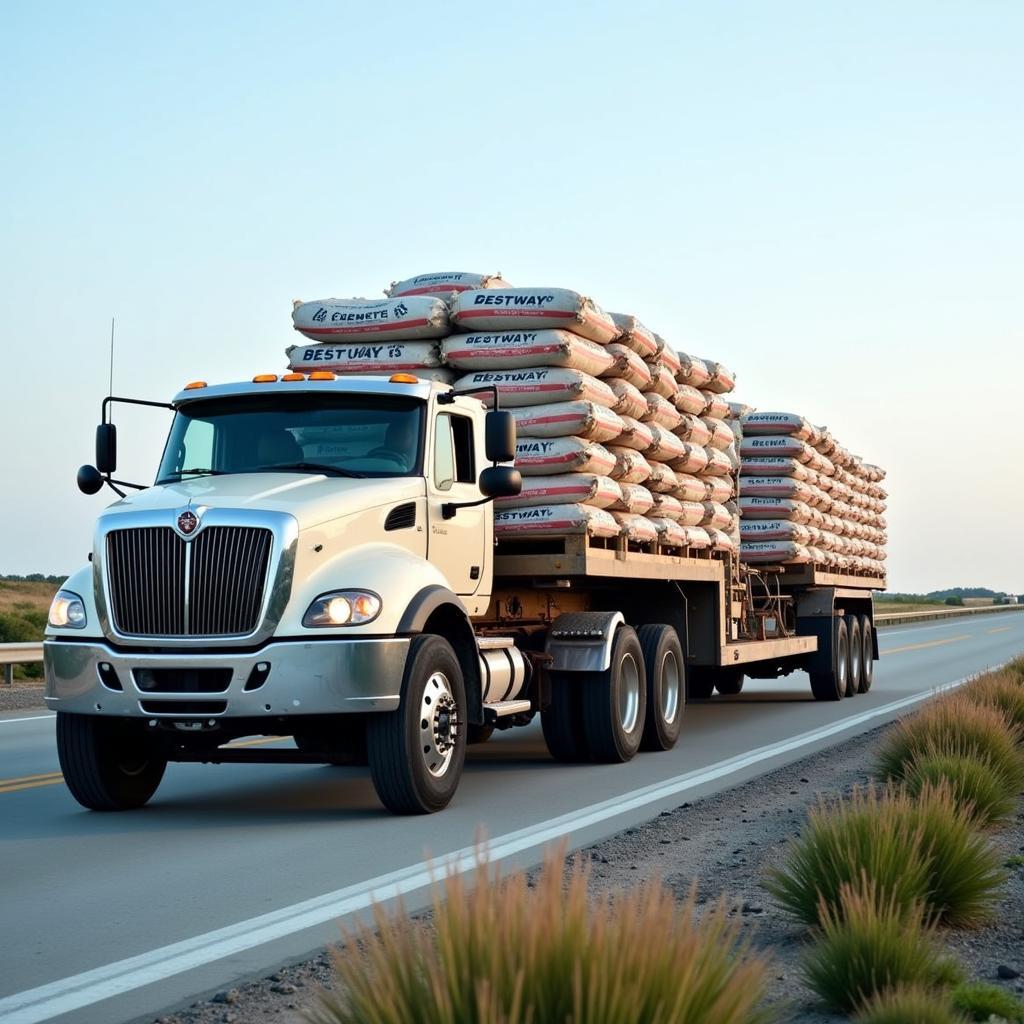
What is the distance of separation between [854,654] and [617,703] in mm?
11053

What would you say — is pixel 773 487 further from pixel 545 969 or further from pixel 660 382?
pixel 545 969

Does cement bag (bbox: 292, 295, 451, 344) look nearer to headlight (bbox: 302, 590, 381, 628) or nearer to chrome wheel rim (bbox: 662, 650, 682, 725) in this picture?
chrome wheel rim (bbox: 662, 650, 682, 725)

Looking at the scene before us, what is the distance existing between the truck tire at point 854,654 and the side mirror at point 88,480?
14012 millimetres

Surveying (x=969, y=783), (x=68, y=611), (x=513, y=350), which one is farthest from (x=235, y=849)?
(x=513, y=350)

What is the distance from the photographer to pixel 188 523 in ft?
30.3

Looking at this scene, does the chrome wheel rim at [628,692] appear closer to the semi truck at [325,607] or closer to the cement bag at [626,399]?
the semi truck at [325,607]

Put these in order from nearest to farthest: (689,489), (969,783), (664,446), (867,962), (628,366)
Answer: (867,962), (969,783), (628,366), (664,446), (689,489)

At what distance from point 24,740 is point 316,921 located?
31.7ft

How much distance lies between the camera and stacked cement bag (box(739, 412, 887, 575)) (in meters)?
20.8

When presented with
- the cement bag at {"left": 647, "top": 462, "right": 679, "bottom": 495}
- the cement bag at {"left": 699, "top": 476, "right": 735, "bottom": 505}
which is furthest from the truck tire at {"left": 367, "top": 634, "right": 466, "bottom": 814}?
the cement bag at {"left": 699, "top": 476, "right": 735, "bottom": 505}

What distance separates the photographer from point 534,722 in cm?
1827

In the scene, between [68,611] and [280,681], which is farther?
[68,611]

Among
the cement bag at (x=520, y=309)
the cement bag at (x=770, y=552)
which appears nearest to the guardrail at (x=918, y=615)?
the cement bag at (x=770, y=552)

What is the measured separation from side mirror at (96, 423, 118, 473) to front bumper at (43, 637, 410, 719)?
6.57ft
